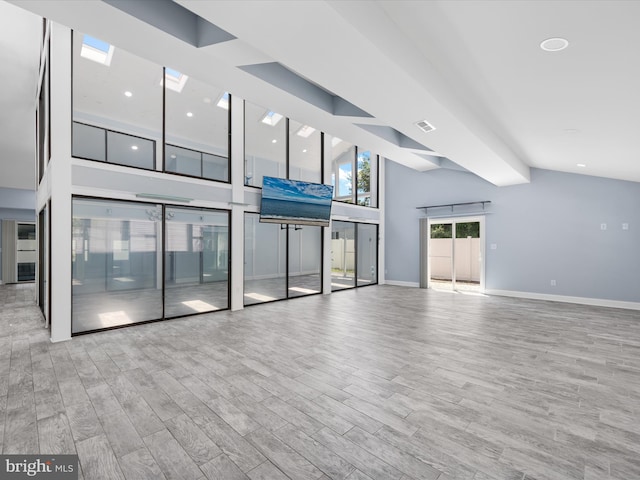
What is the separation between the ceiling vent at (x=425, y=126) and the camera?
449 centimetres

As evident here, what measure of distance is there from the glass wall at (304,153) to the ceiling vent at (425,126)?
423 centimetres

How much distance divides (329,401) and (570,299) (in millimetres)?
7855

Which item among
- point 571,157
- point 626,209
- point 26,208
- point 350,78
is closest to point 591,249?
point 626,209

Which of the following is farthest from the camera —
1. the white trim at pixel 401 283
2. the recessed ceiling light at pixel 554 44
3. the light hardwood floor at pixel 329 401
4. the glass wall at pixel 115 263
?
the white trim at pixel 401 283

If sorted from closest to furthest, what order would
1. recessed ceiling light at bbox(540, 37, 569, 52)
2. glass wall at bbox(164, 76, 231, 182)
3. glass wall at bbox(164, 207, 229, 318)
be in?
recessed ceiling light at bbox(540, 37, 569, 52) → glass wall at bbox(164, 207, 229, 318) → glass wall at bbox(164, 76, 231, 182)

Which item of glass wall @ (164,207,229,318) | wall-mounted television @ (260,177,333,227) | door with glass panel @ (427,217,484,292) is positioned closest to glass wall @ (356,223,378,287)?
door with glass panel @ (427,217,484,292)

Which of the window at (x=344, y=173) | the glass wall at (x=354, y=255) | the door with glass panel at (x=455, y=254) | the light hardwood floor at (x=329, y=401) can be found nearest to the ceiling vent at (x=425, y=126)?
the light hardwood floor at (x=329, y=401)

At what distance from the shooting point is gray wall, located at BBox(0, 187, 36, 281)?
11.0 m

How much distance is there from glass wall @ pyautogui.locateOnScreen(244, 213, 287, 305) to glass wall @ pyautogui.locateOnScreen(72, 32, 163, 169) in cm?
273

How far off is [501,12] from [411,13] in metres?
0.68

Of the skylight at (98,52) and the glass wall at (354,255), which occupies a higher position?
the skylight at (98,52)

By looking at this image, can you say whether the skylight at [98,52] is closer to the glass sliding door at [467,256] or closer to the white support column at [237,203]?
the white support column at [237,203]

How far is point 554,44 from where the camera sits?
100 inches

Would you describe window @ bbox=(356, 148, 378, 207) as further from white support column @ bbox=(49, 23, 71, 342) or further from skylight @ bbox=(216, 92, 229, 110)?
white support column @ bbox=(49, 23, 71, 342)
